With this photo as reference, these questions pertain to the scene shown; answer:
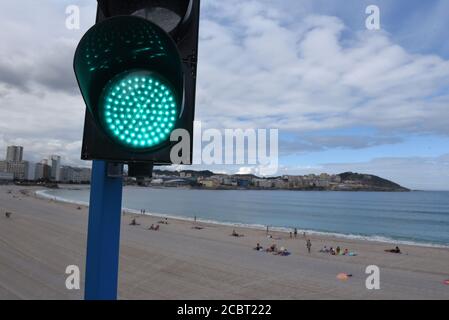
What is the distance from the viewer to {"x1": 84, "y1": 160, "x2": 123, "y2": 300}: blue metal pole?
164cm

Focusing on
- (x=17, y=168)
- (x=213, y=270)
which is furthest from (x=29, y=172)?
(x=213, y=270)

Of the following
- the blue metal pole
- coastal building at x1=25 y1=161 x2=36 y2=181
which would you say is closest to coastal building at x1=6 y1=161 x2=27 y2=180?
coastal building at x1=25 y1=161 x2=36 y2=181

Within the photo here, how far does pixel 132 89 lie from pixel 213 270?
61.5 feet

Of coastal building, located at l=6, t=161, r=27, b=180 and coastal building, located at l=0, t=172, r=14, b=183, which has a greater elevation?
coastal building, located at l=6, t=161, r=27, b=180

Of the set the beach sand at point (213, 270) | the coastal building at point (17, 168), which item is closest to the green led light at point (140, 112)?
the beach sand at point (213, 270)

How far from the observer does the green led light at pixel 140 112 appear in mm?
1144

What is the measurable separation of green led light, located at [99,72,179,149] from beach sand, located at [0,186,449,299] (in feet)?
42.6

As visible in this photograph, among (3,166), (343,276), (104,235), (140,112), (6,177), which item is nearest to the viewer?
(140,112)

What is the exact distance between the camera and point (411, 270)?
2206 centimetres

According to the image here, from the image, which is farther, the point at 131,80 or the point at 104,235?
the point at 104,235

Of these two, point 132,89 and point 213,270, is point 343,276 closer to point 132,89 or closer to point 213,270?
point 213,270

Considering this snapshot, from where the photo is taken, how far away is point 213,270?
62.3ft

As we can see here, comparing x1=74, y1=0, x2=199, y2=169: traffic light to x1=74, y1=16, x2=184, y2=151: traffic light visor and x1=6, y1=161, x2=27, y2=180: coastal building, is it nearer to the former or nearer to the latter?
x1=74, y1=16, x2=184, y2=151: traffic light visor
